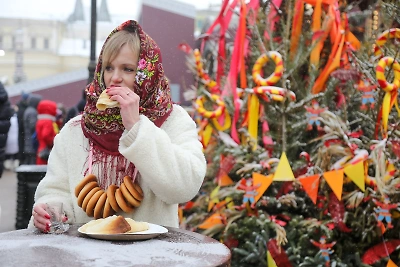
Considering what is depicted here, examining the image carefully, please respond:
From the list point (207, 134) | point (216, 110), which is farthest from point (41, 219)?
point (207, 134)

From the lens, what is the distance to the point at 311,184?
4801 millimetres

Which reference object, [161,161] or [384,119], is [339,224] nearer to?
[384,119]

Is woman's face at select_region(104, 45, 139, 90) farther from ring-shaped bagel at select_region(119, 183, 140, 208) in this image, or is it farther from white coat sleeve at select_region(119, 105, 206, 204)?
ring-shaped bagel at select_region(119, 183, 140, 208)

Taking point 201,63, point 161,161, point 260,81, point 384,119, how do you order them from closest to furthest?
1. point 161,161
2. point 384,119
3. point 260,81
4. point 201,63

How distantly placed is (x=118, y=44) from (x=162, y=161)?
1.95ft

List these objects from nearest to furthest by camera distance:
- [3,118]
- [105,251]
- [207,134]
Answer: [105,251] < [207,134] < [3,118]

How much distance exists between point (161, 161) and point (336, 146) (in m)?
2.44

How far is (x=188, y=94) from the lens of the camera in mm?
7215

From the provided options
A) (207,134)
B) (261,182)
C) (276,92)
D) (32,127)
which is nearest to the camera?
(261,182)

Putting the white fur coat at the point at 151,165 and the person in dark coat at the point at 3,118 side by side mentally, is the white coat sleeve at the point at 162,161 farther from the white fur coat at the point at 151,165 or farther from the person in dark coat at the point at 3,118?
the person in dark coat at the point at 3,118

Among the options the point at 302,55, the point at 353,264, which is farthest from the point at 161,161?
the point at 302,55

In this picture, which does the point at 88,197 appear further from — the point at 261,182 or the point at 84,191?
the point at 261,182

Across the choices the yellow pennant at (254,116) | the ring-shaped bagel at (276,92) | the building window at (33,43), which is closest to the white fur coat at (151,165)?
the ring-shaped bagel at (276,92)

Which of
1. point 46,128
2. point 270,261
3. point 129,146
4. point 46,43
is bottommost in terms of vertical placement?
point 46,43
